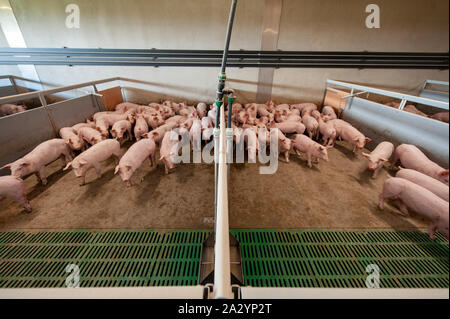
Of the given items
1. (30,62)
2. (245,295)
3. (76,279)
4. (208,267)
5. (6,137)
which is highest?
(30,62)

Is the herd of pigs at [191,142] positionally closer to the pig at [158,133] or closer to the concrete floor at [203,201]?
the pig at [158,133]

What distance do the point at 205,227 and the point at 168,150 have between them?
4.55ft

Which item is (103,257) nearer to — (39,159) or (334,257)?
(39,159)

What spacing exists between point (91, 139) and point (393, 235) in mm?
4198

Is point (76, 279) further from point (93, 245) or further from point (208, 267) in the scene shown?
point (208, 267)

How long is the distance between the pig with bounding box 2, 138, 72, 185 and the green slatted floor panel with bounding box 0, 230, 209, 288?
82cm

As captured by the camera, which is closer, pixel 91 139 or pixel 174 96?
pixel 91 139

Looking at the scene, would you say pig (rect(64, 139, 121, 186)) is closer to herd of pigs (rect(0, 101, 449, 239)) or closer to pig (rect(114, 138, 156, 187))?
herd of pigs (rect(0, 101, 449, 239))

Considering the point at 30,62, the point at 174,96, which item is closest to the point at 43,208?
the point at 174,96

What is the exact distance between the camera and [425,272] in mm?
1425

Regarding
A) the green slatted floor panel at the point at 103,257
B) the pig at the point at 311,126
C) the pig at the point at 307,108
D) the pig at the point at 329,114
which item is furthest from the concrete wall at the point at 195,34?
the green slatted floor panel at the point at 103,257

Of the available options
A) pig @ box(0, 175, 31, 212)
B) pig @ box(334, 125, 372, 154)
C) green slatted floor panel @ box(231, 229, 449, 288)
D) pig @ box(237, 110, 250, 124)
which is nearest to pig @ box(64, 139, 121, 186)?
pig @ box(0, 175, 31, 212)

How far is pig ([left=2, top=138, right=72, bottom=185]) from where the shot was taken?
2.31 metres

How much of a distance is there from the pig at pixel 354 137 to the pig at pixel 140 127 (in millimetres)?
3666
